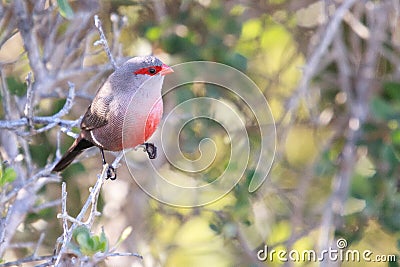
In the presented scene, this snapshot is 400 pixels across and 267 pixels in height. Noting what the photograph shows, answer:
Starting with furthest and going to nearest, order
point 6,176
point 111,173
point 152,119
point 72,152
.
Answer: point 72,152 → point 111,173 → point 152,119 → point 6,176

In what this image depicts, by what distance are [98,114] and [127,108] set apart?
21 cm

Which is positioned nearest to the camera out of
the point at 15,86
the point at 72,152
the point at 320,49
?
the point at 72,152

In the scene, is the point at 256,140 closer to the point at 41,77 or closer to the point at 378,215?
the point at 378,215

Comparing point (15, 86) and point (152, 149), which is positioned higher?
point (15, 86)

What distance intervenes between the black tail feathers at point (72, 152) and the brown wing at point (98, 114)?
0.56 feet

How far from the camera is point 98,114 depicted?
3922 millimetres

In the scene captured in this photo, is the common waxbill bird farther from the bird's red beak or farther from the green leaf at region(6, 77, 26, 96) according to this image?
the green leaf at region(6, 77, 26, 96)

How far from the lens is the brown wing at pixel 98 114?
3895 millimetres

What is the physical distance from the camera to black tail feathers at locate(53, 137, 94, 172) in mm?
4129

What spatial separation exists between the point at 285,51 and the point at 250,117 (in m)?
1.02

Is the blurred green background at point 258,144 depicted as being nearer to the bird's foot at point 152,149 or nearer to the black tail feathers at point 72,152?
the black tail feathers at point 72,152

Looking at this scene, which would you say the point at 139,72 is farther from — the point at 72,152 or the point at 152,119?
the point at 72,152

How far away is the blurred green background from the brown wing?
928mm

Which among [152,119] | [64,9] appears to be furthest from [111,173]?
[64,9]
